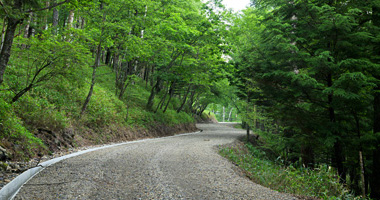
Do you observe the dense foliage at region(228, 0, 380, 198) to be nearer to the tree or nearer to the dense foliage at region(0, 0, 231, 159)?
the dense foliage at region(0, 0, 231, 159)

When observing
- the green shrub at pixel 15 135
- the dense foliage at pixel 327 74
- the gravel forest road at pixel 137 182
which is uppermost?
the dense foliage at pixel 327 74

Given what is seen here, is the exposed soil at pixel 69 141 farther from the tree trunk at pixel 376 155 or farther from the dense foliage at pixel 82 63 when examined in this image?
the tree trunk at pixel 376 155

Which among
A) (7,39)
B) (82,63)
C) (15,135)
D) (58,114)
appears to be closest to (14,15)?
(7,39)

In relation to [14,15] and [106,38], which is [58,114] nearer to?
[106,38]

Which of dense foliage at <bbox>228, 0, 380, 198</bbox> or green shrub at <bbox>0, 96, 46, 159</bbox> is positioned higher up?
dense foliage at <bbox>228, 0, 380, 198</bbox>

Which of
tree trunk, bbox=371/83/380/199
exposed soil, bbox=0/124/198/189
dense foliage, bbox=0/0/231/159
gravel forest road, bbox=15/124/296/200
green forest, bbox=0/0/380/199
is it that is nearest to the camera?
gravel forest road, bbox=15/124/296/200

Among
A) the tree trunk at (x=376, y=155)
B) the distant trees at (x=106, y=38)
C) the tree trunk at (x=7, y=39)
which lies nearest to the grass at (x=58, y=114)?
the distant trees at (x=106, y=38)

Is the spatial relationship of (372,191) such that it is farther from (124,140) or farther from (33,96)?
(33,96)

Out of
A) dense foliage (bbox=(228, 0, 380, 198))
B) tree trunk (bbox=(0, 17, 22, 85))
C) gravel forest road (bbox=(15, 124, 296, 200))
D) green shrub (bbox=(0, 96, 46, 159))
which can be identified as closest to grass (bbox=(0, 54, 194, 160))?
green shrub (bbox=(0, 96, 46, 159))

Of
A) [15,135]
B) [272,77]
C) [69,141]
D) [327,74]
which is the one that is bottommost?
[69,141]

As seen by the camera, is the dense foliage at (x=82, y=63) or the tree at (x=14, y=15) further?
the dense foliage at (x=82, y=63)

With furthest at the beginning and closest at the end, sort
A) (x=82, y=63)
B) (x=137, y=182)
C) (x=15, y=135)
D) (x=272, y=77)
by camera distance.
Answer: (x=272, y=77), (x=82, y=63), (x=15, y=135), (x=137, y=182)

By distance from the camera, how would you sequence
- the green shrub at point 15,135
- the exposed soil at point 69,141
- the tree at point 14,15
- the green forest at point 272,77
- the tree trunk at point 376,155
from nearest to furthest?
the tree at point 14,15, the exposed soil at point 69,141, the green shrub at point 15,135, the green forest at point 272,77, the tree trunk at point 376,155

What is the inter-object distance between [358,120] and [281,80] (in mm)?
3120
